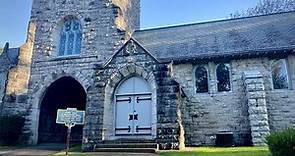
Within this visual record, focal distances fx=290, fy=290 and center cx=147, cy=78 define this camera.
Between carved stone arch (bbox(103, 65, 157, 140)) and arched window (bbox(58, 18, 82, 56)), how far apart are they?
540 cm

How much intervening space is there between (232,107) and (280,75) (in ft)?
9.57

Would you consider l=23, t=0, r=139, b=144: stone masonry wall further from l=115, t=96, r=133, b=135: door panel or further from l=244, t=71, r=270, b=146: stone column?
l=244, t=71, r=270, b=146: stone column

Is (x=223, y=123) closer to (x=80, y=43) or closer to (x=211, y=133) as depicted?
(x=211, y=133)

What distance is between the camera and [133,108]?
43.5ft

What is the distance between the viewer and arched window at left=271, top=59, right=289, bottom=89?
1441 centimetres

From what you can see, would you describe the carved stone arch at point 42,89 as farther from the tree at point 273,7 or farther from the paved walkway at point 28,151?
the tree at point 273,7

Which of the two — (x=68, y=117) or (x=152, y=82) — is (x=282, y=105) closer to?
(x=152, y=82)

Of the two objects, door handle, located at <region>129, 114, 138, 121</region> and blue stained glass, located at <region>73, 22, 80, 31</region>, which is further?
blue stained glass, located at <region>73, 22, 80, 31</region>

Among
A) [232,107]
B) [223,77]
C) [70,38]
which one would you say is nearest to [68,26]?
[70,38]

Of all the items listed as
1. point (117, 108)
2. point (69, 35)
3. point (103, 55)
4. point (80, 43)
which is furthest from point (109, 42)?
point (117, 108)

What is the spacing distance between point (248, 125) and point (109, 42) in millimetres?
8843

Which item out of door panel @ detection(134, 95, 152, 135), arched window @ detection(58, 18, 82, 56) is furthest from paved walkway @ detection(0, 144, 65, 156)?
arched window @ detection(58, 18, 82, 56)

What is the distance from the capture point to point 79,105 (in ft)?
66.3

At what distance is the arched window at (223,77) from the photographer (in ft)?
49.7
